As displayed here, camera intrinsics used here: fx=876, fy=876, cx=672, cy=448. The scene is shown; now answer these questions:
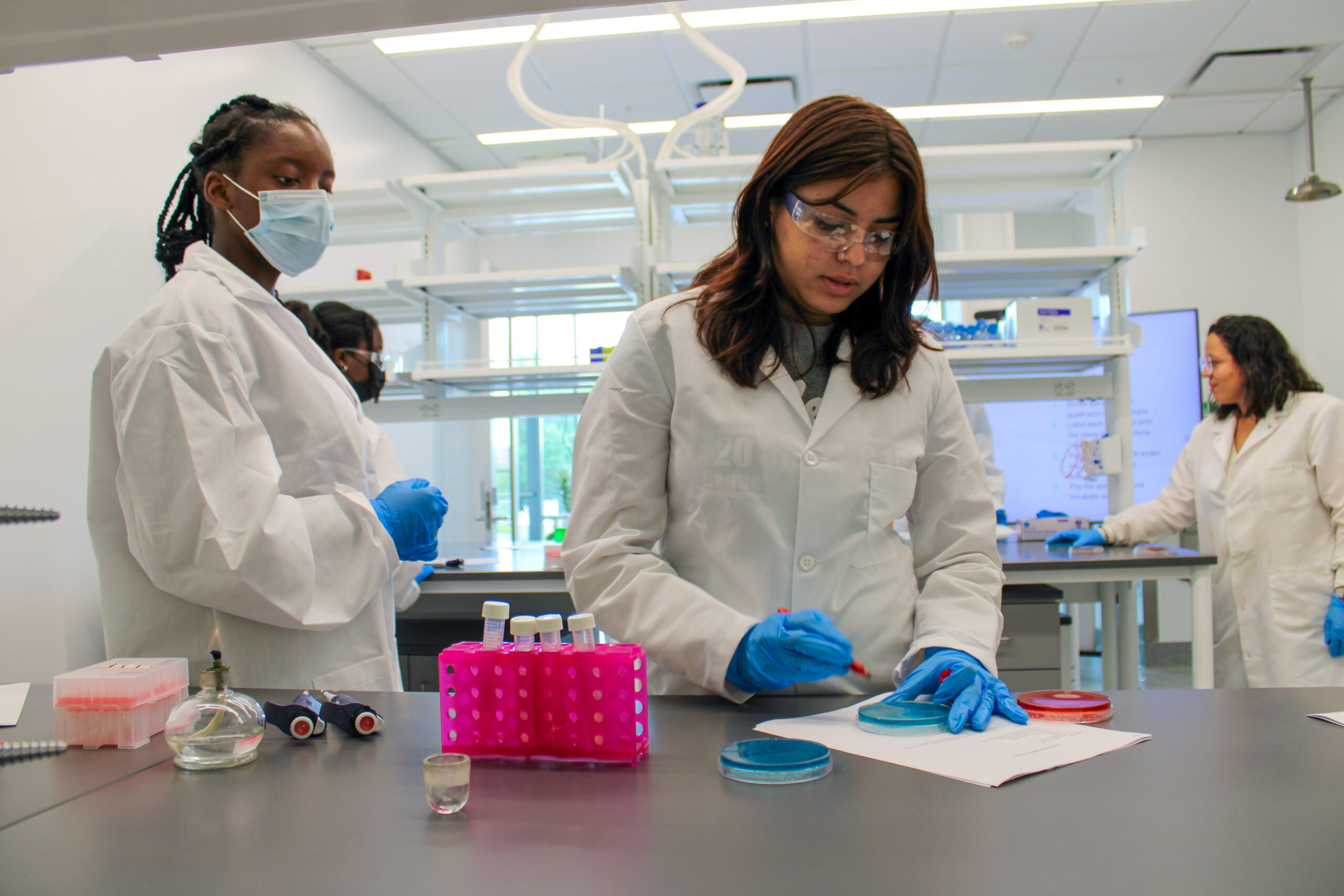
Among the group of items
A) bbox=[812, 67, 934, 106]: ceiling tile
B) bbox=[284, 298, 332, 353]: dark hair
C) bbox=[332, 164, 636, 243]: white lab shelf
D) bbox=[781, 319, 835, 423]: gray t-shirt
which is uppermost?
bbox=[812, 67, 934, 106]: ceiling tile

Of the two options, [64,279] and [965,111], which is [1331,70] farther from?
[64,279]

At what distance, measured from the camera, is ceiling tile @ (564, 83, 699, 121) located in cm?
455

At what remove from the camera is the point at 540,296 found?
355cm

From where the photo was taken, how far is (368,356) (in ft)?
9.53

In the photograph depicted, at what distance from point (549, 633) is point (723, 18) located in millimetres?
3619

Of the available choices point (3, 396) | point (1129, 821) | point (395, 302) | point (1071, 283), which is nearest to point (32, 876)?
point (1129, 821)

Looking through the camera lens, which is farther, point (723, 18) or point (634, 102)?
point (634, 102)

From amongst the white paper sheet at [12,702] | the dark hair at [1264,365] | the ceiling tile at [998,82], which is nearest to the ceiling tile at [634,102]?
the ceiling tile at [998,82]

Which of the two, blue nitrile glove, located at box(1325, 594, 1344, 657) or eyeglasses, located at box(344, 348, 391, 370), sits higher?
eyeglasses, located at box(344, 348, 391, 370)

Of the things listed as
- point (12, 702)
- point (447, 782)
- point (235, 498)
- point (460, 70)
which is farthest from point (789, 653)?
point (460, 70)

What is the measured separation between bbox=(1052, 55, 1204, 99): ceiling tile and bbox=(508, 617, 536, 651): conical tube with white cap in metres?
4.55

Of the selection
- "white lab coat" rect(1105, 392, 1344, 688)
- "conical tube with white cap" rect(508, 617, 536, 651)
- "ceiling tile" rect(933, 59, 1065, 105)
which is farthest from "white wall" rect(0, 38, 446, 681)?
"ceiling tile" rect(933, 59, 1065, 105)

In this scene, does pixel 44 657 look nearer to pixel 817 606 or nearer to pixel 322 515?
pixel 322 515

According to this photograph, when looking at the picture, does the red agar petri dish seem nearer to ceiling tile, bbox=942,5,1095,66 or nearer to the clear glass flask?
the clear glass flask
